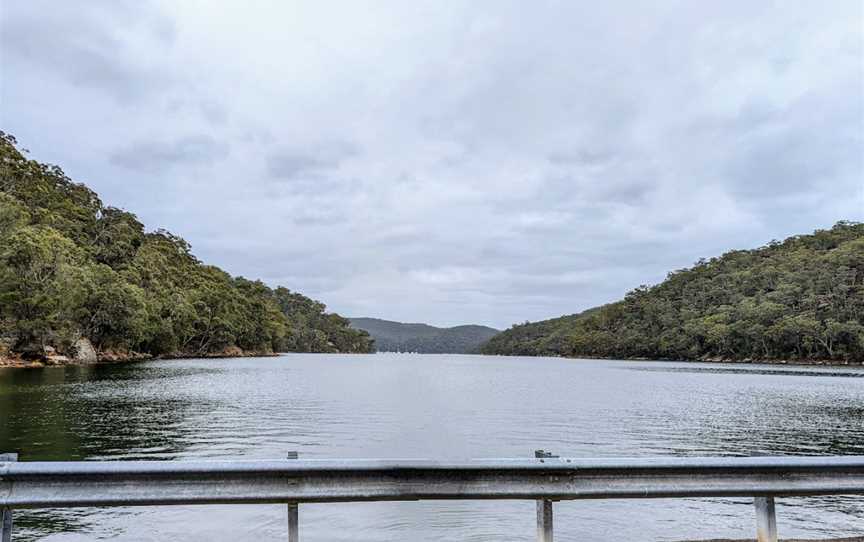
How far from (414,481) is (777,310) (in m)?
157

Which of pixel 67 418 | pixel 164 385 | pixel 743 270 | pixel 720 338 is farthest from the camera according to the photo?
pixel 743 270

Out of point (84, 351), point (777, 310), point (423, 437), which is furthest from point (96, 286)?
point (777, 310)

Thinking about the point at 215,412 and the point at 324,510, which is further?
the point at 215,412

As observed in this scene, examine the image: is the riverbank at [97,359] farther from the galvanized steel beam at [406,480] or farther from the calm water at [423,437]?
the galvanized steel beam at [406,480]

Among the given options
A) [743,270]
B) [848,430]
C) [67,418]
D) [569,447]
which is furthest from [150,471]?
[743,270]

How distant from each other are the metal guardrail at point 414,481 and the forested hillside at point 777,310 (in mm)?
141331

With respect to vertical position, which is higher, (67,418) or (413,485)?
(413,485)

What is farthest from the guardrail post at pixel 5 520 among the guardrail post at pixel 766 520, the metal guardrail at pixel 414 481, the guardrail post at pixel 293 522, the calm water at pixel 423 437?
the guardrail post at pixel 766 520

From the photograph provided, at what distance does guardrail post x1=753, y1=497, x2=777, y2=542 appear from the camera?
201 inches

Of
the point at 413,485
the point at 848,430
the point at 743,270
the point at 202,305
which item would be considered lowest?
the point at 848,430

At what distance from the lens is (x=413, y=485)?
462 centimetres

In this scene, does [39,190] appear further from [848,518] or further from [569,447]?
[848,518]

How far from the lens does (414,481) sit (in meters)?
4.64

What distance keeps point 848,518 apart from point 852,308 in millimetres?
144447
